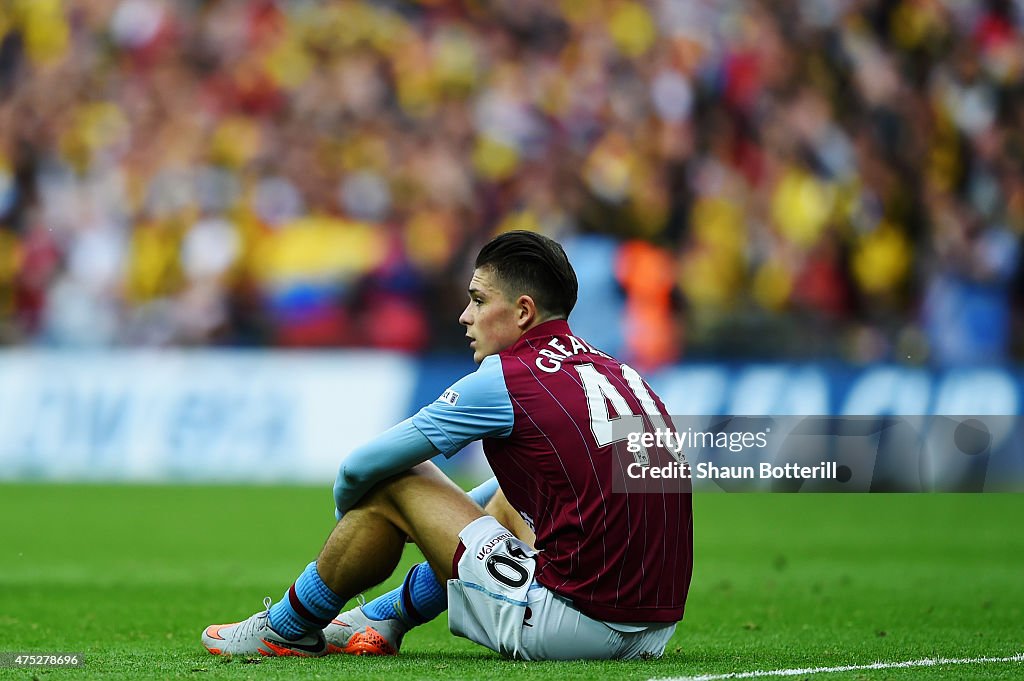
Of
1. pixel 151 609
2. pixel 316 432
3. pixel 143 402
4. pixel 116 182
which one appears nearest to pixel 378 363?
pixel 316 432

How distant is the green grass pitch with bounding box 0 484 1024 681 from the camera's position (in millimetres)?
4637

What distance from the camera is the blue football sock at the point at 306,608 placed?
4547 millimetres

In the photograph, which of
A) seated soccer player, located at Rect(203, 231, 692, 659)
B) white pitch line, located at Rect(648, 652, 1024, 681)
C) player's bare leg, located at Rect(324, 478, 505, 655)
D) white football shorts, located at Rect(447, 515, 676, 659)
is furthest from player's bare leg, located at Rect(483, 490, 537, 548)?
white pitch line, located at Rect(648, 652, 1024, 681)

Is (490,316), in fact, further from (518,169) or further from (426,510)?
(518,169)

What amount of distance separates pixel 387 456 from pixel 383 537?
287 millimetres

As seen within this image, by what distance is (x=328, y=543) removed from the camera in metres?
4.51

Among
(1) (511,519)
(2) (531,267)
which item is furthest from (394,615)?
(2) (531,267)

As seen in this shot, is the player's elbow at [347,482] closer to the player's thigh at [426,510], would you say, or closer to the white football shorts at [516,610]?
the player's thigh at [426,510]

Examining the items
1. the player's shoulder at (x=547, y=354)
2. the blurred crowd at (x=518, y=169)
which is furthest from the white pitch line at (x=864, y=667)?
the blurred crowd at (x=518, y=169)

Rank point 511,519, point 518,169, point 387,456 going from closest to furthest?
point 387,456 < point 511,519 < point 518,169

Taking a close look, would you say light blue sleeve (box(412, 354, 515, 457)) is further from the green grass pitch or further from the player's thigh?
the green grass pitch

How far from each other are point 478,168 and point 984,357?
6.00 m

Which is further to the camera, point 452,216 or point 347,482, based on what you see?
point 452,216

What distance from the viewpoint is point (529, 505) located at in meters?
4.52
